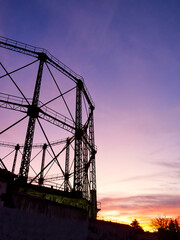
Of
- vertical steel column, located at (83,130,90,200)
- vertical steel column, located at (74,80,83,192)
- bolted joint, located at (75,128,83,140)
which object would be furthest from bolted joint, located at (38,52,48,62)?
vertical steel column, located at (83,130,90,200)

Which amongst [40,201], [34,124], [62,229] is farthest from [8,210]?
[34,124]

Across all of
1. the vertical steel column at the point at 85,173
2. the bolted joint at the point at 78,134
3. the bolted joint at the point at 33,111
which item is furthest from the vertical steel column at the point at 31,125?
the vertical steel column at the point at 85,173

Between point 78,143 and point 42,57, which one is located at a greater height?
point 42,57

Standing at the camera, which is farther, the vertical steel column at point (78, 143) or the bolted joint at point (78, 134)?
the bolted joint at point (78, 134)

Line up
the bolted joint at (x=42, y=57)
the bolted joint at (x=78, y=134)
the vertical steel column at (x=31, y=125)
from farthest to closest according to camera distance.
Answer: the bolted joint at (x=78, y=134) < the bolted joint at (x=42, y=57) < the vertical steel column at (x=31, y=125)

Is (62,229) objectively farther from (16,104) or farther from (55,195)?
(16,104)

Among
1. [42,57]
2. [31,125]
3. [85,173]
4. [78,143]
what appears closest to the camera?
[31,125]

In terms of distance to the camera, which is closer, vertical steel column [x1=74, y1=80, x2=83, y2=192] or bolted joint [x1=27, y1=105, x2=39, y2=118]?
bolted joint [x1=27, y1=105, x2=39, y2=118]

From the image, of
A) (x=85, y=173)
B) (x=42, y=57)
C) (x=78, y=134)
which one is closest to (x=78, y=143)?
(x=78, y=134)

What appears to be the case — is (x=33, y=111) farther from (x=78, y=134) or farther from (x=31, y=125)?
(x=78, y=134)

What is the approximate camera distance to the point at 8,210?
7273 mm

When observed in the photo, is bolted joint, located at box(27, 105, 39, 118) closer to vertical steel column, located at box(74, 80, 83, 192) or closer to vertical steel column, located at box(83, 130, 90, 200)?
vertical steel column, located at box(74, 80, 83, 192)

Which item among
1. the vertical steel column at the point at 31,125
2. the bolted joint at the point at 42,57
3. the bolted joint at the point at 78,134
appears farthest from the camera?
the bolted joint at the point at 78,134

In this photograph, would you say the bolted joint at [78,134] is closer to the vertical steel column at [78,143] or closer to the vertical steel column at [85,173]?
the vertical steel column at [78,143]
